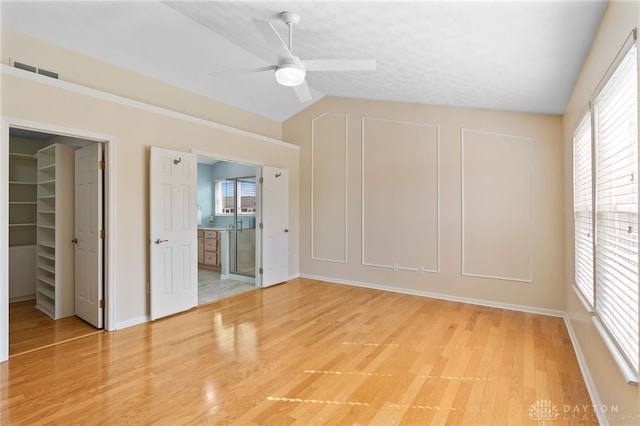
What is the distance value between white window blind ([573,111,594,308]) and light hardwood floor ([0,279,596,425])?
74 centimetres

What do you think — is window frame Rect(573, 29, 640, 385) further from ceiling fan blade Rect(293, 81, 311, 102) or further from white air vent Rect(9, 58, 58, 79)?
white air vent Rect(9, 58, 58, 79)

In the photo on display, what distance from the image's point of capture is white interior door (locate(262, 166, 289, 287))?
5469mm

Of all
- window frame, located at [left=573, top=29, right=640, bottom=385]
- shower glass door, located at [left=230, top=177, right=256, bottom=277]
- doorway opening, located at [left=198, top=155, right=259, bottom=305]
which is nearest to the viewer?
window frame, located at [left=573, top=29, right=640, bottom=385]

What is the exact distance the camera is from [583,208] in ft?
9.71

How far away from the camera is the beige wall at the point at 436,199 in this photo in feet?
14.0

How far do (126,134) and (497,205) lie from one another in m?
4.78

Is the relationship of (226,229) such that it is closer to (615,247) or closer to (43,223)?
(43,223)

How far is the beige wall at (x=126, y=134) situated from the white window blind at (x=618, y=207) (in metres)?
4.19

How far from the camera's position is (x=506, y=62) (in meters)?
2.88

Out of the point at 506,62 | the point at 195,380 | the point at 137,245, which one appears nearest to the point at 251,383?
the point at 195,380

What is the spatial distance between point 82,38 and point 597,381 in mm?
5345

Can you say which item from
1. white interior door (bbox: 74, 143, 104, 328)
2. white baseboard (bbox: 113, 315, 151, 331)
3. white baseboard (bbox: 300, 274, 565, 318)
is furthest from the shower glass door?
white interior door (bbox: 74, 143, 104, 328)

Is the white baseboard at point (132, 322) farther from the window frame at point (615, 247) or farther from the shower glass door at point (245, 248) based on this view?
the window frame at point (615, 247)

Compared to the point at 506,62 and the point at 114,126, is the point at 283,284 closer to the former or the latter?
the point at 114,126
